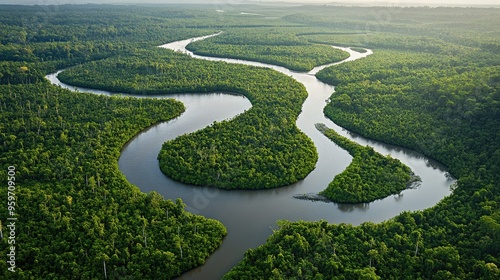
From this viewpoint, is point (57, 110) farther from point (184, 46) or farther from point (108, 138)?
point (184, 46)

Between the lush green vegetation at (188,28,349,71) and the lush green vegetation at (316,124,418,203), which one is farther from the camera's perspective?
the lush green vegetation at (188,28,349,71)

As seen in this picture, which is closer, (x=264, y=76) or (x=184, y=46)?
(x=264, y=76)

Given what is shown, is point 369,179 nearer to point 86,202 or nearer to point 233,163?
point 233,163

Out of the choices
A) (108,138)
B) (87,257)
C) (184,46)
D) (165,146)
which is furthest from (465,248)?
(184,46)

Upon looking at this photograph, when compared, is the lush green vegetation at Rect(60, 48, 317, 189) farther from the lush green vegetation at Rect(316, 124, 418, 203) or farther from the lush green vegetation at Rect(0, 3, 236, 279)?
the lush green vegetation at Rect(0, 3, 236, 279)

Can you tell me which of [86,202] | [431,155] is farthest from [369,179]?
[86,202]

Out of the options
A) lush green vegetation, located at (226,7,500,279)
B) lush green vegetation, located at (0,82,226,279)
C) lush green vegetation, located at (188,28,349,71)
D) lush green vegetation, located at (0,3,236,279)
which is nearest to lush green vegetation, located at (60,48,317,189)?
lush green vegetation, located at (0,82,226,279)
